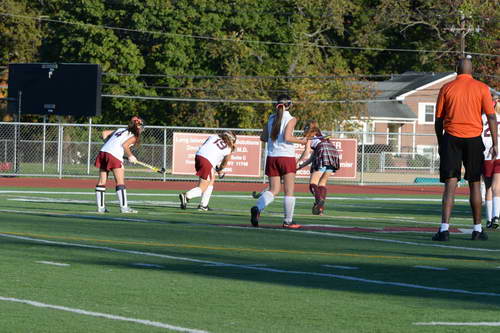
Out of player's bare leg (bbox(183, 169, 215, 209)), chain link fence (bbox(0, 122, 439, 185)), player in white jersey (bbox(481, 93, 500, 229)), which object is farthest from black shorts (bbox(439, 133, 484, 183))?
chain link fence (bbox(0, 122, 439, 185))

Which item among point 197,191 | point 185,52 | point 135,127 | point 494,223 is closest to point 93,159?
point 185,52

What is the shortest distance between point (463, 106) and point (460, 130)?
306mm

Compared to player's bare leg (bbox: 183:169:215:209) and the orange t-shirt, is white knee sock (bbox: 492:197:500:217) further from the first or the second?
player's bare leg (bbox: 183:169:215:209)

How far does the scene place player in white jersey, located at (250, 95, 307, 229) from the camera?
15.6m

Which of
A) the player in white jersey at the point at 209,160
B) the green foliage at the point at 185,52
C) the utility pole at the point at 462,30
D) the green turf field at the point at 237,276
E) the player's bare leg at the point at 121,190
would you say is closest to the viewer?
the green turf field at the point at 237,276

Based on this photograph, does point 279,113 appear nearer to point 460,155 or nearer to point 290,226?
point 290,226

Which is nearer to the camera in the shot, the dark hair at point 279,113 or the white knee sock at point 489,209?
the dark hair at point 279,113

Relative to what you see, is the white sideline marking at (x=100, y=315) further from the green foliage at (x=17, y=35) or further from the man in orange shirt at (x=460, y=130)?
the green foliage at (x=17, y=35)

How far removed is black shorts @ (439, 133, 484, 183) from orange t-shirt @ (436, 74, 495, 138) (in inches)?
3.1

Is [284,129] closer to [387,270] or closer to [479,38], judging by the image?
[387,270]

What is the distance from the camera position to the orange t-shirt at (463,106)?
13.7 m

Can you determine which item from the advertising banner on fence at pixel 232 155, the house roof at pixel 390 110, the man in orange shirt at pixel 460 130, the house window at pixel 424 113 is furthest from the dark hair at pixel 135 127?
the house window at pixel 424 113

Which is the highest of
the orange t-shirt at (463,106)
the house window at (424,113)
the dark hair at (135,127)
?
the house window at (424,113)

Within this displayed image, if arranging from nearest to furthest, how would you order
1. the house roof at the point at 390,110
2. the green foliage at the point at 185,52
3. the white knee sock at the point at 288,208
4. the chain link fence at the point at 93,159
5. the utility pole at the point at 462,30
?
the white knee sock at the point at 288,208, the chain link fence at the point at 93,159, the utility pole at the point at 462,30, the green foliage at the point at 185,52, the house roof at the point at 390,110
